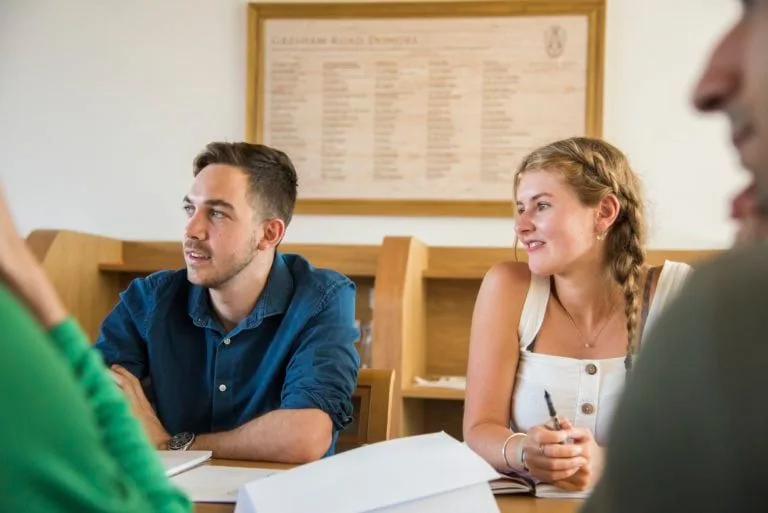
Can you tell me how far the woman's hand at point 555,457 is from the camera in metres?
1.25

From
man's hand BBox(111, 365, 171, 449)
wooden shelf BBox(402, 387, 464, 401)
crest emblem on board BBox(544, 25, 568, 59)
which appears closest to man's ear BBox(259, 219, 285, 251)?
man's hand BBox(111, 365, 171, 449)

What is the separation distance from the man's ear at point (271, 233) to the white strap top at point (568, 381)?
0.59 metres

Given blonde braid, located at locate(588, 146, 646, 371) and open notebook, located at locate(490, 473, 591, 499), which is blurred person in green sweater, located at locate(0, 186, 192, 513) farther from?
blonde braid, located at locate(588, 146, 646, 371)

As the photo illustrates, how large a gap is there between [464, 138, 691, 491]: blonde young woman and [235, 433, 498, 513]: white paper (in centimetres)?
55

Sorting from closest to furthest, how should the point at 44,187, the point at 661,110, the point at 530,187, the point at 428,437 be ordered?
the point at 428,437 < the point at 530,187 < the point at 661,110 < the point at 44,187

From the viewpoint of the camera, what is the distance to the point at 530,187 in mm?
1675

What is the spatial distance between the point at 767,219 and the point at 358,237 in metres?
2.62

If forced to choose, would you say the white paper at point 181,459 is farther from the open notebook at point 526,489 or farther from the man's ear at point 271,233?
the man's ear at point 271,233

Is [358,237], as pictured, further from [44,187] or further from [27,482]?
[27,482]

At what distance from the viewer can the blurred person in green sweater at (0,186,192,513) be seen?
350mm

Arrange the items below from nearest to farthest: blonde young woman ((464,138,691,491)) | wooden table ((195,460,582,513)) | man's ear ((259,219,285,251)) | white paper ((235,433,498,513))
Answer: white paper ((235,433,498,513))
wooden table ((195,460,582,513))
blonde young woman ((464,138,691,491))
man's ear ((259,219,285,251))

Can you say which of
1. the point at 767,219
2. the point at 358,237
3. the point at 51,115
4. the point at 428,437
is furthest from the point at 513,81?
the point at 767,219

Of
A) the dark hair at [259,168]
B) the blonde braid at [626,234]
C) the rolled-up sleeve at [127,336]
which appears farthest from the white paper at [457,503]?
the dark hair at [259,168]

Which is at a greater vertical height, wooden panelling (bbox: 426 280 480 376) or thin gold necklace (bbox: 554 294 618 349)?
thin gold necklace (bbox: 554 294 618 349)
